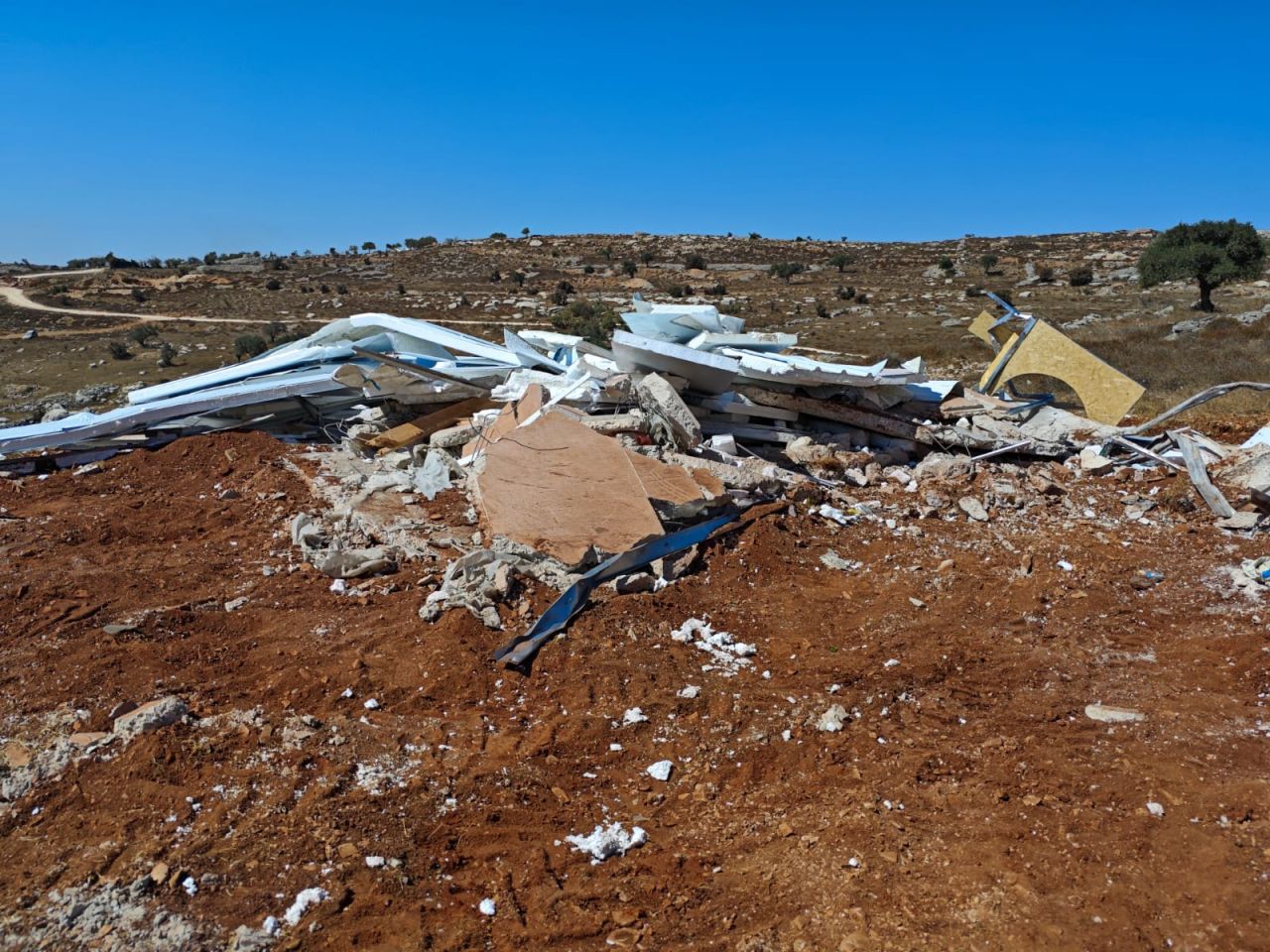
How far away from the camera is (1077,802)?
304 cm

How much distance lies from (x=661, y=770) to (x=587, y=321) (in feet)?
68.4

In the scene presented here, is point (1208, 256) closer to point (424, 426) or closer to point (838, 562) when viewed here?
point (838, 562)

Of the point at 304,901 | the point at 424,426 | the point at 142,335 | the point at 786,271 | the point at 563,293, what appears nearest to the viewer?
the point at 304,901

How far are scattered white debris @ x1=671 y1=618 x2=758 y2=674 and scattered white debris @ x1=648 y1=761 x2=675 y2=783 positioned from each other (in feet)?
2.77

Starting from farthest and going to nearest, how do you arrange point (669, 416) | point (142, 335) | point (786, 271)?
point (786, 271) → point (142, 335) → point (669, 416)

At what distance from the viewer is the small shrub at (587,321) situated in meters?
20.5

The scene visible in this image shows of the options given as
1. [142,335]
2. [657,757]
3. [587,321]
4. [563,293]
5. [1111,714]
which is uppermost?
[563,293]

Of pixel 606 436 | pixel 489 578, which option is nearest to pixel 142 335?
pixel 606 436

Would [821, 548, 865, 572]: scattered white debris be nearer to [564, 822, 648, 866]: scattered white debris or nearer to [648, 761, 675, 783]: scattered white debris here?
[648, 761, 675, 783]: scattered white debris

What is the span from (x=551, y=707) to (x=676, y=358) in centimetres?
387

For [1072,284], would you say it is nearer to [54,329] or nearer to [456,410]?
[456,410]

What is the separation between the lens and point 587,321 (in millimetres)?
23297

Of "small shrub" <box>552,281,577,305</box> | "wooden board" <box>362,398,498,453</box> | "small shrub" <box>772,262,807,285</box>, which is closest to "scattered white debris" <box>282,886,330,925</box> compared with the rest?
"wooden board" <box>362,398,498,453</box>

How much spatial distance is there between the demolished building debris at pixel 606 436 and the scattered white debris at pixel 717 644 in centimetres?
45
